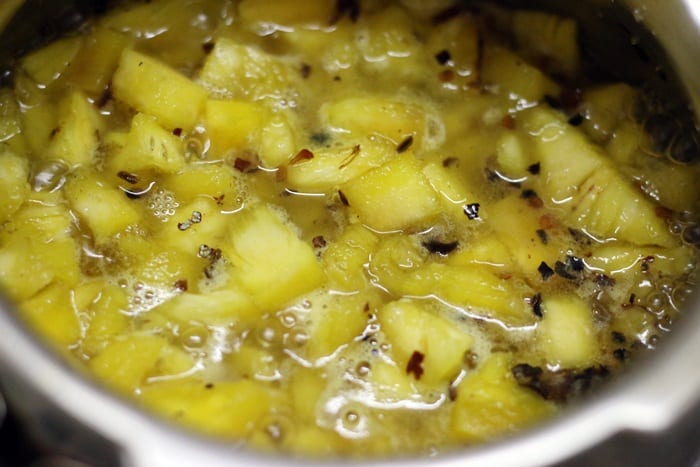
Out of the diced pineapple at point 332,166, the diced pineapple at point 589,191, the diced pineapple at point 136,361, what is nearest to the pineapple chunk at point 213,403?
the diced pineapple at point 136,361

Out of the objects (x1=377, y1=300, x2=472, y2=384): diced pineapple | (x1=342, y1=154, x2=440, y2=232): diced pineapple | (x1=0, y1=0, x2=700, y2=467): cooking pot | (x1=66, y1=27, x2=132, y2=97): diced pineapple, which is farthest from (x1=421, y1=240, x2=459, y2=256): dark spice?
(x1=66, y1=27, x2=132, y2=97): diced pineapple

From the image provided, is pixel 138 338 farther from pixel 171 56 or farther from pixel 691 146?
pixel 691 146

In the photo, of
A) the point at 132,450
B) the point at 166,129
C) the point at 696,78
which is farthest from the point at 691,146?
the point at 132,450

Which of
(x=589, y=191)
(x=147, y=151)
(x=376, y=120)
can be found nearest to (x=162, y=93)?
(x=147, y=151)

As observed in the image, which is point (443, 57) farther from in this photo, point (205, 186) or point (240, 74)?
point (205, 186)

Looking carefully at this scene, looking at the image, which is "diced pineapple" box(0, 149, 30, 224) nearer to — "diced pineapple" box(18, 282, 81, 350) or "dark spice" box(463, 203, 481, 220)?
"diced pineapple" box(18, 282, 81, 350)

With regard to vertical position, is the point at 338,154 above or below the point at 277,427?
above

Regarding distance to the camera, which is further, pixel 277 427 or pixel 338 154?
pixel 338 154
